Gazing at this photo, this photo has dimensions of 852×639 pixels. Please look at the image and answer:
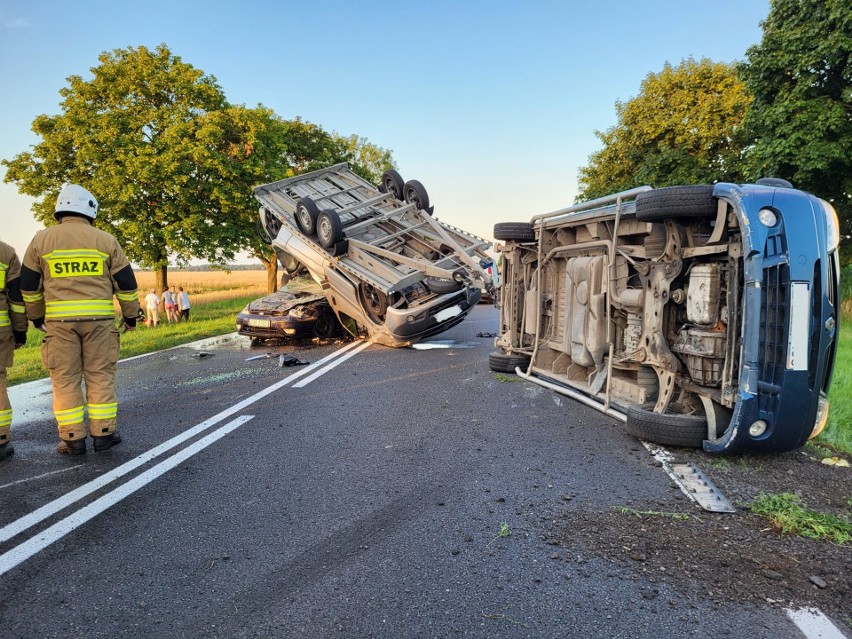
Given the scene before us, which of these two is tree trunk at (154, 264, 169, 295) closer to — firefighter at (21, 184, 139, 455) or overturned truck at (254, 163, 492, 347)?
overturned truck at (254, 163, 492, 347)

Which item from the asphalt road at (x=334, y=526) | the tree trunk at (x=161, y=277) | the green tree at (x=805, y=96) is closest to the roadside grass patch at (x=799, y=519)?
the asphalt road at (x=334, y=526)

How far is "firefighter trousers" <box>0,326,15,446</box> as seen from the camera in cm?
382

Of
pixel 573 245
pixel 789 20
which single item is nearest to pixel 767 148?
pixel 789 20

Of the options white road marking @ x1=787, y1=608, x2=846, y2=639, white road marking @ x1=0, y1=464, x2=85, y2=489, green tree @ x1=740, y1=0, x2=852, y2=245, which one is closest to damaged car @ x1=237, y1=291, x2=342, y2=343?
white road marking @ x1=0, y1=464, x2=85, y2=489

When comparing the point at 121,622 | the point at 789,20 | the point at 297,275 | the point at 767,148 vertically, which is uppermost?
the point at 789,20

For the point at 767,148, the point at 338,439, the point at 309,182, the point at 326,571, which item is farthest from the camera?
the point at 767,148

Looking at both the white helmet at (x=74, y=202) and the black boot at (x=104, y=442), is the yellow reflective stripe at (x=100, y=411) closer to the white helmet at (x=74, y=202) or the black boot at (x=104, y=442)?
the black boot at (x=104, y=442)

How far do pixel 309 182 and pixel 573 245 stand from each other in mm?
6840

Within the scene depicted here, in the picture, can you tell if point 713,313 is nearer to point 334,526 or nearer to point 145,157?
point 334,526

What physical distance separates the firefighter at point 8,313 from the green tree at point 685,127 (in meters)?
18.5

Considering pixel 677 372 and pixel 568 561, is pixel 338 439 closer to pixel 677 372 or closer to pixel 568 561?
pixel 568 561

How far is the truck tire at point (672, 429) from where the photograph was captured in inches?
141

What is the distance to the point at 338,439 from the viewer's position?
419 cm

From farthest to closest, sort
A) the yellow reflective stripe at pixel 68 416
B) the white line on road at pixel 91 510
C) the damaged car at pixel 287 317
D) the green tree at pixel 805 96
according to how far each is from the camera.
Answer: the green tree at pixel 805 96
the damaged car at pixel 287 317
the yellow reflective stripe at pixel 68 416
the white line on road at pixel 91 510
